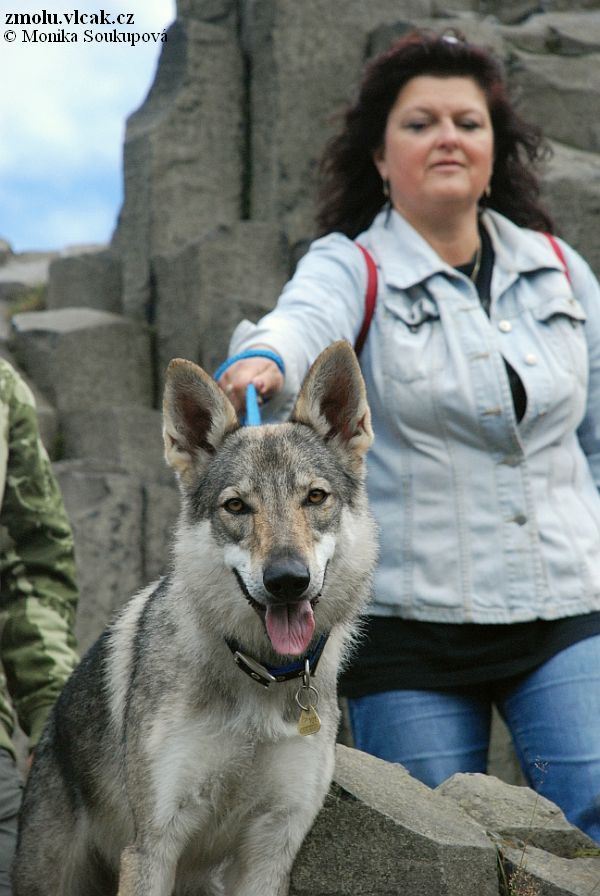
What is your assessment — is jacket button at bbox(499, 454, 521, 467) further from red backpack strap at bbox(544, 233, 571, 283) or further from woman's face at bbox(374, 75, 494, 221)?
woman's face at bbox(374, 75, 494, 221)

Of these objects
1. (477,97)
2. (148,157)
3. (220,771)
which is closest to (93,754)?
(220,771)

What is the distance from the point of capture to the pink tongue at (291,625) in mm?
2848

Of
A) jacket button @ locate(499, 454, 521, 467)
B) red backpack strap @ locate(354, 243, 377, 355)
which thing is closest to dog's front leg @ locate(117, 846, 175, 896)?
jacket button @ locate(499, 454, 521, 467)

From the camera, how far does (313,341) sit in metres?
3.85

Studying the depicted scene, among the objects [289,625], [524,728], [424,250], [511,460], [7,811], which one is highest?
[424,250]

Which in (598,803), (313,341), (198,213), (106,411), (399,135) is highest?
(399,135)

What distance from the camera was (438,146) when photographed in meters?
4.19

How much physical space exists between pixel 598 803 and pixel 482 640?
2.15 feet

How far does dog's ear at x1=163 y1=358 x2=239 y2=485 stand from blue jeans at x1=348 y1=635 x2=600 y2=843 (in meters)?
1.19

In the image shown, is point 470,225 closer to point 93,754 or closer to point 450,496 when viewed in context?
point 450,496

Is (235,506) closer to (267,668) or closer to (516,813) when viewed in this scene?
(267,668)

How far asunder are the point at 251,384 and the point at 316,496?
20.9 inches

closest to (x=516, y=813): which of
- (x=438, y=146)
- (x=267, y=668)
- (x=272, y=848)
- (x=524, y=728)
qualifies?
(x=524, y=728)

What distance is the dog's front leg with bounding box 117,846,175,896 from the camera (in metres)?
2.81
